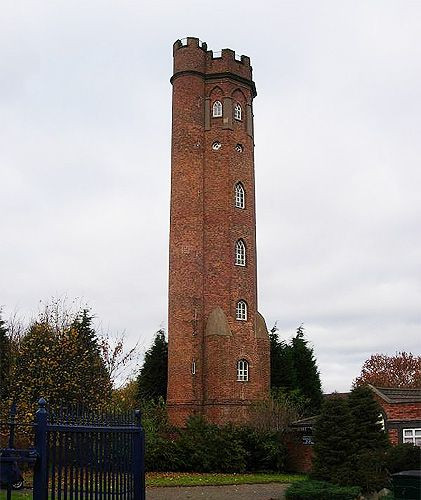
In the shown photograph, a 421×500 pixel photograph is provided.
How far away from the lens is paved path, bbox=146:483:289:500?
1975cm

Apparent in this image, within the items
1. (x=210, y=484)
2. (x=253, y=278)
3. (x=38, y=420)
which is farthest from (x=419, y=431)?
(x=38, y=420)

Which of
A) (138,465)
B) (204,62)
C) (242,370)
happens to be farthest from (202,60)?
(138,465)

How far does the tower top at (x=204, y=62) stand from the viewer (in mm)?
39344

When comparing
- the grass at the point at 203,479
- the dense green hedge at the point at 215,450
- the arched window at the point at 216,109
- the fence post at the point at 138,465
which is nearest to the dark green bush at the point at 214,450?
the dense green hedge at the point at 215,450

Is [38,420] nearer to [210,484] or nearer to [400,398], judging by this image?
[210,484]

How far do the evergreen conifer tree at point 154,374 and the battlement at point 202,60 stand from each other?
16135 millimetres

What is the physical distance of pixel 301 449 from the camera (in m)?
31.0

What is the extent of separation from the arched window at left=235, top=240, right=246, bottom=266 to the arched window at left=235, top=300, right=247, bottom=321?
207 cm

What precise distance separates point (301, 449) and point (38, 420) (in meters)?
23.8

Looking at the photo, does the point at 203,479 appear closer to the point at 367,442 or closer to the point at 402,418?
the point at 367,442

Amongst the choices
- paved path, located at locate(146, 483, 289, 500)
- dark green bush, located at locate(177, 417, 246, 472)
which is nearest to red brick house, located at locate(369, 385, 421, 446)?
dark green bush, located at locate(177, 417, 246, 472)

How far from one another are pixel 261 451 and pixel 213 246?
11209mm

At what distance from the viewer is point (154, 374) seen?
1588 inches

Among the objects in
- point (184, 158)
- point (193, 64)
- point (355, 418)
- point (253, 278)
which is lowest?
point (355, 418)
